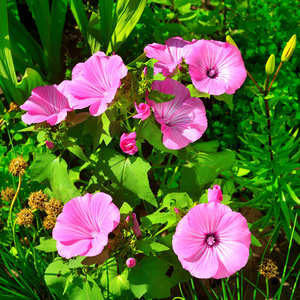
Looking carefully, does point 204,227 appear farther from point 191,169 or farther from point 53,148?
point 53,148

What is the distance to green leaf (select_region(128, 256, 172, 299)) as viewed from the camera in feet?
3.68

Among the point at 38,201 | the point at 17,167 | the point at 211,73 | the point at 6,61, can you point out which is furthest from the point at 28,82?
the point at 211,73

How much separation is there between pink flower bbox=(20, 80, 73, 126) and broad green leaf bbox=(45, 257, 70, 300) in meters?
0.48

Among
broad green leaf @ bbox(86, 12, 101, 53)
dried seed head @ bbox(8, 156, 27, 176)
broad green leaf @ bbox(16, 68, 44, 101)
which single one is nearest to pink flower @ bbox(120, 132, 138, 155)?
dried seed head @ bbox(8, 156, 27, 176)

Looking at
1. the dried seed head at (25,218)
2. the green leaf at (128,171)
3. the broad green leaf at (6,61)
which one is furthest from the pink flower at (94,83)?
the broad green leaf at (6,61)

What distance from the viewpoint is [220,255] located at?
3.23ft

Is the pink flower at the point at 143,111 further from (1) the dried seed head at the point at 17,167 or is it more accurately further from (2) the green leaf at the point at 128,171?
(1) the dried seed head at the point at 17,167

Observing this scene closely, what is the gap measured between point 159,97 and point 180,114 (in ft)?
0.34

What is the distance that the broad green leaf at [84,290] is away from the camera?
112 cm

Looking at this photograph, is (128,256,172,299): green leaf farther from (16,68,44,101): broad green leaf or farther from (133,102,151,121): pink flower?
(16,68,44,101): broad green leaf

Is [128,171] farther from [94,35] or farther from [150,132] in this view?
[94,35]

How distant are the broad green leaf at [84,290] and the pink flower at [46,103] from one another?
52 cm

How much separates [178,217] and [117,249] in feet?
0.66

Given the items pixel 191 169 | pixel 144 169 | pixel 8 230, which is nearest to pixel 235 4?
pixel 191 169
